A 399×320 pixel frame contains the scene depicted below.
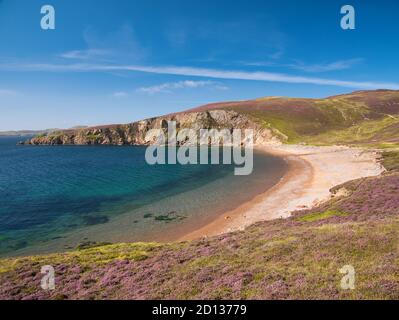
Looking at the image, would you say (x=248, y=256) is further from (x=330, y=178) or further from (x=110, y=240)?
(x=330, y=178)

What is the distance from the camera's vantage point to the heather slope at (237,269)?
12.9 meters

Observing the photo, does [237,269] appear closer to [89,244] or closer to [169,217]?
[89,244]

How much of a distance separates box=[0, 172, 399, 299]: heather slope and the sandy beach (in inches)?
633

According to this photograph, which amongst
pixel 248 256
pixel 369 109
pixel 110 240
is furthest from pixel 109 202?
pixel 369 109

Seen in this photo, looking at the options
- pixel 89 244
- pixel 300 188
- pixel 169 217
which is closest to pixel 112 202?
pixel 169 217

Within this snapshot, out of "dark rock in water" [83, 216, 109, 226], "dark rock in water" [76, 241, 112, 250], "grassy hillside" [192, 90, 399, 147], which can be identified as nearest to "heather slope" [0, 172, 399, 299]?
"dark rock in water" [76, 241, 112, 250]

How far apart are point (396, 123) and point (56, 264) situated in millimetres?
169871

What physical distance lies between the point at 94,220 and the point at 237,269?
3545 cm

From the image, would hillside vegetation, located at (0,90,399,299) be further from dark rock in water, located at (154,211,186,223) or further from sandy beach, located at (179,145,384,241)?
dark rock in water, located at (154,211,186,223)

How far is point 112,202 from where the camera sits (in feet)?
188

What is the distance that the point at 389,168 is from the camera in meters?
64.4

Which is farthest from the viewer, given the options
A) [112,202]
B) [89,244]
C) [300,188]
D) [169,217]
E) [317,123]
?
[317,123]

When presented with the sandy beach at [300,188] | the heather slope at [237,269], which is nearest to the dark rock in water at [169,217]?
the sandy beach at [300,188]

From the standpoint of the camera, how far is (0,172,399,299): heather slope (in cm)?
1286
